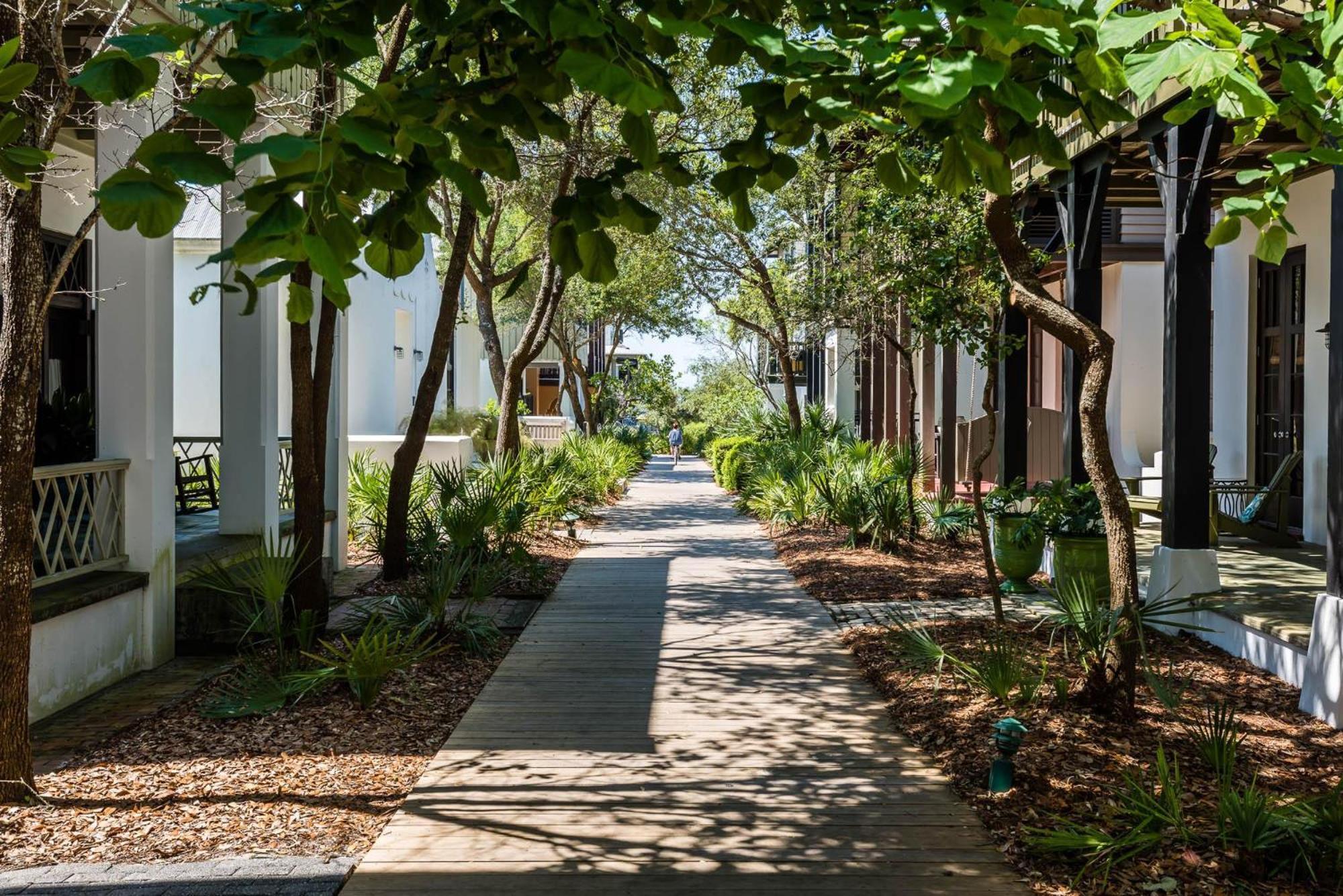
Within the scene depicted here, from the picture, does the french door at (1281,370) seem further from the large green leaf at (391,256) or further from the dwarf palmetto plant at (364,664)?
the large green leaf at (391,256)

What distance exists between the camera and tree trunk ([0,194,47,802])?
4.97 meters

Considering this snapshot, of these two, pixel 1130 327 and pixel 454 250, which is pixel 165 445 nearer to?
pixel 454 250

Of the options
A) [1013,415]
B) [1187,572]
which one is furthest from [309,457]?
[1013,415]

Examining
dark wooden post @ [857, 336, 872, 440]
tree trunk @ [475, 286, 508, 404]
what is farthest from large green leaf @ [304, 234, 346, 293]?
dark wooden post @ [857, 336, 872, 440]

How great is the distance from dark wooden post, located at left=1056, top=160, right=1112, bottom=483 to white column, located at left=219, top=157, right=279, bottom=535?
7317 mm

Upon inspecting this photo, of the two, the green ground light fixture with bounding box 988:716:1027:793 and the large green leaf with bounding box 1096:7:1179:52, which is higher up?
the large green leaf with bounding box 1096:7:1179:52

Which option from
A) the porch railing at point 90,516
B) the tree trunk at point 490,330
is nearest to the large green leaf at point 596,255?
the porch railing at point 90,516

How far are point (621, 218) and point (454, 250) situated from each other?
7.04 meters

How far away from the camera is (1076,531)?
952 cm

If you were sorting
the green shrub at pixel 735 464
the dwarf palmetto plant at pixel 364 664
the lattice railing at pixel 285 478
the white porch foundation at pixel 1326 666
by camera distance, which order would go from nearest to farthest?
the white porch foundation at pixel 1326 666
the dwarf palmetto plant at pixel 364 664
the lattice railing at pixel 285 478
the green shrub at pixel 735 464

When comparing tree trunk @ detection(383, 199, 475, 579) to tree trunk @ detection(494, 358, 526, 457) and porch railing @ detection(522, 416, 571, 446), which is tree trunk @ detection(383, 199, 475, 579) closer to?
tree trunk @ detection(494, 358, 526, 457)

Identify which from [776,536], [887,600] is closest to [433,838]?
[887,600]

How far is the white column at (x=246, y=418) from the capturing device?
400 inches

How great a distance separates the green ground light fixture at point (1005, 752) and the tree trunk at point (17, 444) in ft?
14.5
